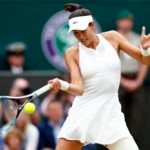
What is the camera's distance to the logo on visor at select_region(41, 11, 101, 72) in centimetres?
1199

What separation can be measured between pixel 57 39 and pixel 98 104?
427cm

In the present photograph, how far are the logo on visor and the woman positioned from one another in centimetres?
406

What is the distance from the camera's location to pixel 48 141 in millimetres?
10836

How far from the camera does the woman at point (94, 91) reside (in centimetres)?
776

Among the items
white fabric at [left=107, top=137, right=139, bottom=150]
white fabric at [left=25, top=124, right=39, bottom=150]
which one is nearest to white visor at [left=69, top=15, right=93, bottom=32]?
white fabric at [left=107, top=137, right=139, bottom=150]

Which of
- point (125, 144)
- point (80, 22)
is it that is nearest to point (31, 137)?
point (125, 144)

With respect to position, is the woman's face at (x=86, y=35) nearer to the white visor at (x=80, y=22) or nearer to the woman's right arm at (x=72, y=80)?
the white visor at (x=80, y=22)

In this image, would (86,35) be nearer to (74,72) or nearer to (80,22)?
(80,22)

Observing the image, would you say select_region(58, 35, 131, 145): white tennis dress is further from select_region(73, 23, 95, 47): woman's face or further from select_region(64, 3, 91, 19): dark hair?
select_region(64, 3, 91, 19): dark hair

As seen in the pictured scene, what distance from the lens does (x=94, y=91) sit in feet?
25.6

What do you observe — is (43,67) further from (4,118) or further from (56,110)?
(4,118)

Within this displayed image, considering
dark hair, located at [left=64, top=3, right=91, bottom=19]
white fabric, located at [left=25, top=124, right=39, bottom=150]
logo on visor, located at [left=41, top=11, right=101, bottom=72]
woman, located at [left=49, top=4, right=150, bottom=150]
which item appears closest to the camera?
woman, located at [left=49, top=4, right=150, bottom=150]

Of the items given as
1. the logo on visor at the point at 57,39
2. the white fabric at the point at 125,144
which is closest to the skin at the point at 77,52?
the white fabric at the point at 125,144

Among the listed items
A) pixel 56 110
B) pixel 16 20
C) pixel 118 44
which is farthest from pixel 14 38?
pixel 118 44
